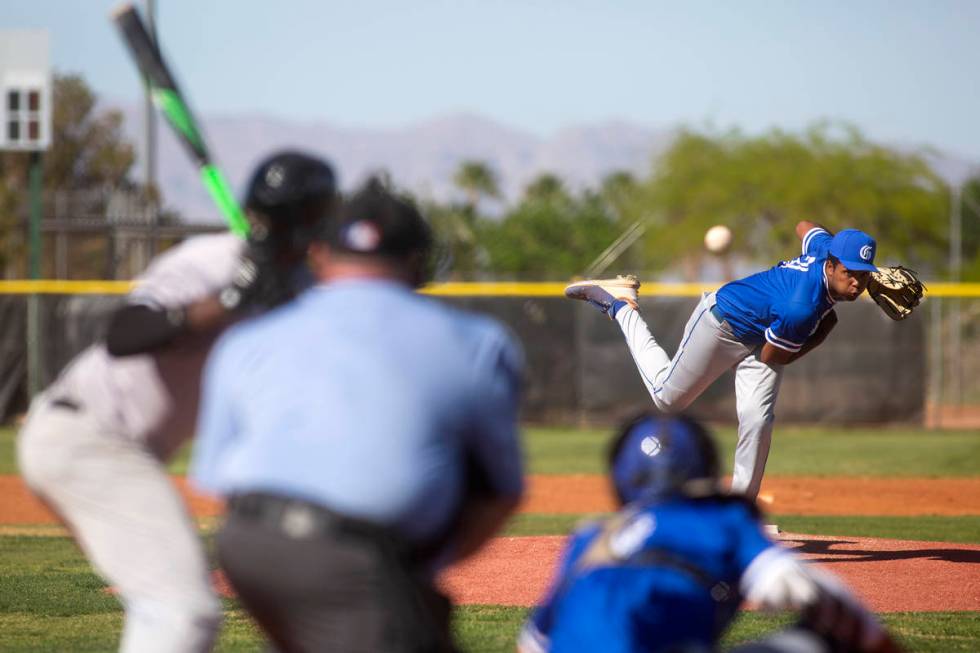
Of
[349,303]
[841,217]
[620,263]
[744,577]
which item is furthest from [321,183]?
[841,217]

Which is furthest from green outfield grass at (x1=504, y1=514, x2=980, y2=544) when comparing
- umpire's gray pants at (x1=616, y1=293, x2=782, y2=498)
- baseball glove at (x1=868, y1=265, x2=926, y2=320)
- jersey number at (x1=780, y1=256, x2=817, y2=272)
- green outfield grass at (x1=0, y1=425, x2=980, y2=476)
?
green outfield grass at (x1=0, y1=425, x2=980, y2=476)

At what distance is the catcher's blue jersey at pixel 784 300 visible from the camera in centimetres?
749

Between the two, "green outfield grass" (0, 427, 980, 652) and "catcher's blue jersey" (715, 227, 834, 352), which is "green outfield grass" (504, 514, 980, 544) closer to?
"green outfield grass" (0, 427, 980, 652)

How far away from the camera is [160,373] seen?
3840 mm

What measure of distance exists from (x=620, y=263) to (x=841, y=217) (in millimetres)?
17180

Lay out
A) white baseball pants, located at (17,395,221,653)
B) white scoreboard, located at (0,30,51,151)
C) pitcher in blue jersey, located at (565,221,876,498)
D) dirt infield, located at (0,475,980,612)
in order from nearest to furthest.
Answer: white baseball pants, located at (17,395,221,653) < dirt infield, located at (0,475,980,612) < pitcher in blue jersey, located at (565,221,876,498) < white scoreboard, located at (0,30,51,151)

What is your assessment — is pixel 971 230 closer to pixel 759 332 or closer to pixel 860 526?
pixel 860 526

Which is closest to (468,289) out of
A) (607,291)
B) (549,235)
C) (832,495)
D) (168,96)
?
(832,495)

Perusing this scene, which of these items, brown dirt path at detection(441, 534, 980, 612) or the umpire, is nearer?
the umpire

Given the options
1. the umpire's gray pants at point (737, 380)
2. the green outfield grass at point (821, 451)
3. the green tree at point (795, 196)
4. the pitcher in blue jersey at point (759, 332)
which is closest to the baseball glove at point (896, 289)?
the pitcher in blue jersey at point (759, 332)

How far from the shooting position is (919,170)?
45.8 metres

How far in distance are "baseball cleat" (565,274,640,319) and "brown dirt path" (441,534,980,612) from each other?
156 centimetres

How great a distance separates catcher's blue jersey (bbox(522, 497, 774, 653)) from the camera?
3090 millimetres

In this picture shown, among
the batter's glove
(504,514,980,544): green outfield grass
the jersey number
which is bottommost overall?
(504,514,980,544): green outfield grass
